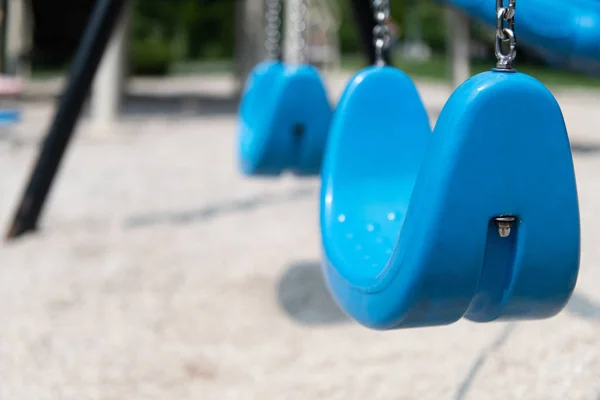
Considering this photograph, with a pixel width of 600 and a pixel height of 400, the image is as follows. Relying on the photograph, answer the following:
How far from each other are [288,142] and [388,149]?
1.90ft

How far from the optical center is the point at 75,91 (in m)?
2.90

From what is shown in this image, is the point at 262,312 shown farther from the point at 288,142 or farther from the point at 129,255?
the point at 129,255

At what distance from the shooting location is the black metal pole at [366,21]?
2.67 meters

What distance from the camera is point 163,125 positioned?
7422 millimetres

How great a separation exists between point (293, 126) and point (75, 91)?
4.04 feet

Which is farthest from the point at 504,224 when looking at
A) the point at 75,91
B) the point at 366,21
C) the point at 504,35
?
the point at 75,91

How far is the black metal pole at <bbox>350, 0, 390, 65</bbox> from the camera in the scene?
2674 mm

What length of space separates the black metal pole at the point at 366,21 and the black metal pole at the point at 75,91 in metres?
0.91

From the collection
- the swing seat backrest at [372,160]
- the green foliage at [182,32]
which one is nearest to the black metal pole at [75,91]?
the swing seat backrest at [372,160]

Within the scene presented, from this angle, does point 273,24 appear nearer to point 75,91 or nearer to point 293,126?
point 293,126

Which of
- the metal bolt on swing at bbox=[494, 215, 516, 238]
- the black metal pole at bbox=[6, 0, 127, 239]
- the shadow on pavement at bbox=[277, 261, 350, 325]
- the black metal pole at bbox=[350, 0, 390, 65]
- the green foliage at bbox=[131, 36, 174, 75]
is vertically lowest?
the green foliage at bbox=[131, 36, 174, 75]

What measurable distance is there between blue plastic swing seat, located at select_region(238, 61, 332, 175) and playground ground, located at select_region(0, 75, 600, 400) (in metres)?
0.45

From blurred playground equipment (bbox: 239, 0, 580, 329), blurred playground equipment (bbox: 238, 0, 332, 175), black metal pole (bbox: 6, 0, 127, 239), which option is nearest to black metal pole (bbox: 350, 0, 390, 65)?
blurred playground equipment (bbox: 238, 0, 332, 175)

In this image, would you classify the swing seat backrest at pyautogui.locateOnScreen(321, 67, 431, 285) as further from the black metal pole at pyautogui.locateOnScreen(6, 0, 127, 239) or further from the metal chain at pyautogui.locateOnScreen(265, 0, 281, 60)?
the black metal pole at pyautogui.locateOnScreen(6, 0, 127, 239)
